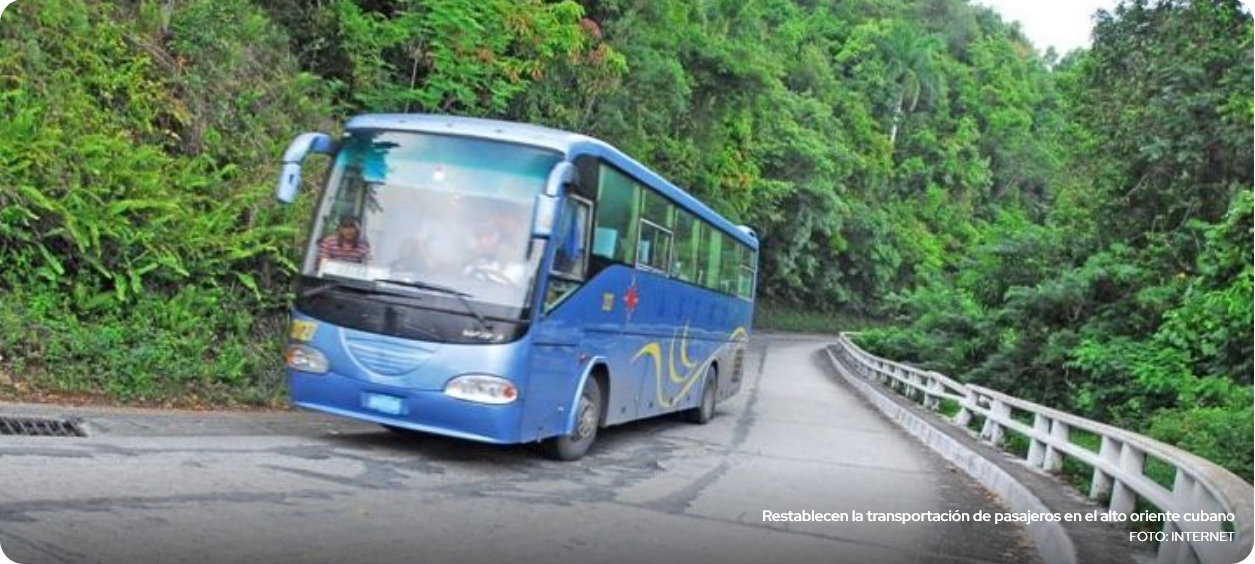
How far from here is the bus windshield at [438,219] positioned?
337 inches

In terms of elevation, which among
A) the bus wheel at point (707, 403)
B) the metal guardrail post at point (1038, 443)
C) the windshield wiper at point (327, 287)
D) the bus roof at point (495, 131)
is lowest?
the bus wheel at point (707, 403)

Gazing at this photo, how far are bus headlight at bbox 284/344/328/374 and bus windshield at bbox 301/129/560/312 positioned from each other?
0.61 metres

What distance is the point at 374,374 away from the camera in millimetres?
8656

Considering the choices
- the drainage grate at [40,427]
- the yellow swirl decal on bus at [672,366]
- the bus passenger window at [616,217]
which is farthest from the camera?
the yellow swirl decal on bus at [672,366]

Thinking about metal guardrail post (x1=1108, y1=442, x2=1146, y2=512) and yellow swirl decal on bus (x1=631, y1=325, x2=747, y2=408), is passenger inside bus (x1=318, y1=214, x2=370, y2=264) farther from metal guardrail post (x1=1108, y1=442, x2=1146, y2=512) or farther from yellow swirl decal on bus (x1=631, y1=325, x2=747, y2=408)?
metal guardrail post (x1=1108, y1=442, x2=1146, y2=512)

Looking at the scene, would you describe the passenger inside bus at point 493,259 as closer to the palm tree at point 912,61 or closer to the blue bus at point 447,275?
the blue bus at point 447,275

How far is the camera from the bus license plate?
28.4ft

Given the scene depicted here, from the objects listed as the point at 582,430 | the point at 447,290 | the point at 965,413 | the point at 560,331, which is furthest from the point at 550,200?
the point at 965,413

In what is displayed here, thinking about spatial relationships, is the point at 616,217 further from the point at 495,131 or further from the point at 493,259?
the point at 493,259

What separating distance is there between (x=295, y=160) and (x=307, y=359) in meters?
1.60

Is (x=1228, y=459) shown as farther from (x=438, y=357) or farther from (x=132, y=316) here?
(x=132, y=316)

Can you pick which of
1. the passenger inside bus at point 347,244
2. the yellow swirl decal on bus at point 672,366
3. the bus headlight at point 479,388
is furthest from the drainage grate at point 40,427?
the yellow swirl decal on bus at point 672,366

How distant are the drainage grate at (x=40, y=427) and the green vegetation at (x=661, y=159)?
155cm

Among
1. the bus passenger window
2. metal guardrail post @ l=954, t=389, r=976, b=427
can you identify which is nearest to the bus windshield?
the bus passenger window
